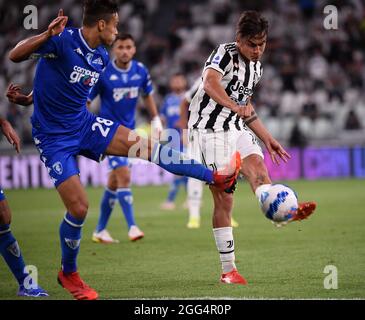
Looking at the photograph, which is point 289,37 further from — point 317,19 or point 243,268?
point 243,268

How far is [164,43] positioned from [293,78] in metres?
4.78

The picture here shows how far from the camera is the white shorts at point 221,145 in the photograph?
7484 millimetres

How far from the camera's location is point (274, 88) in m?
23.9

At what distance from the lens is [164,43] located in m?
26.2

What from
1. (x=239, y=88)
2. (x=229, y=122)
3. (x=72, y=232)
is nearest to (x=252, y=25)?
(x=239, y=88)

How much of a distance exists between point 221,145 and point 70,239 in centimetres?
174

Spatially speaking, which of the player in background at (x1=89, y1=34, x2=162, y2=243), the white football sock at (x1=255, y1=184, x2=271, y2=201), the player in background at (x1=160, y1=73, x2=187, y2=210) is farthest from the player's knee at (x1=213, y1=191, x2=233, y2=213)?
the player in background at (x1=160, y1=73, x2=187, y2=210)

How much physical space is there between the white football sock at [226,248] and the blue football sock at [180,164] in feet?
3.13

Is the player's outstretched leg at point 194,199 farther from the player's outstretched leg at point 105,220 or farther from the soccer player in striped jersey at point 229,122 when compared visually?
the soccer player in striped jersey at point 229,122

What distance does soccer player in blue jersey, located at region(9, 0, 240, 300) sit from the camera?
6.74m

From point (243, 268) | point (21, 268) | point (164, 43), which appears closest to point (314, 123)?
point (164, 43)

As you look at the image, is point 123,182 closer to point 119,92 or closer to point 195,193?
point 119,92

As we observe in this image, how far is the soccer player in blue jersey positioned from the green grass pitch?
0.70 m
